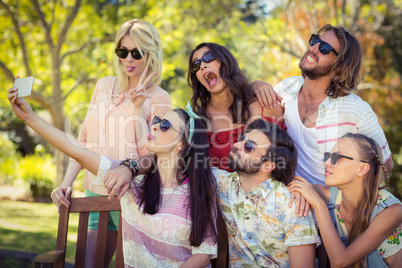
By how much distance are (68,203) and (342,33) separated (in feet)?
9.14

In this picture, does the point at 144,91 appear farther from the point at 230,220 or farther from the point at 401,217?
the point at 401,217

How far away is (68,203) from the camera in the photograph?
329cm

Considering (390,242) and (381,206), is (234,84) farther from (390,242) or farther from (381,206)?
(390,242)

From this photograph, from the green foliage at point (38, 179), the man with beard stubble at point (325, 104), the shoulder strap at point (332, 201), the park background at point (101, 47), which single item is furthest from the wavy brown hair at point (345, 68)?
the green foliage at point (38, 179)

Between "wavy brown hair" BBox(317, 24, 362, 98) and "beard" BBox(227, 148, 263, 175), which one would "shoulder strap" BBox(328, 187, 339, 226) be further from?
"wavy brown hair" BBox(317, 24, 362, 98)

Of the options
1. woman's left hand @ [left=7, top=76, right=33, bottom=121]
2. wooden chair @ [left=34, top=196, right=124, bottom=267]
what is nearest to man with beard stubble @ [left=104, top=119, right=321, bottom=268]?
wooden chair @ [left=34, top=196, right=124, bottom=267]

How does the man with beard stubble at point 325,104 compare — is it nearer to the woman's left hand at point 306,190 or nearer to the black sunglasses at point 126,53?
the woman's left hand at point 306,190

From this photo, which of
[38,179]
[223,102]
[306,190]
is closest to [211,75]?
[223,102]

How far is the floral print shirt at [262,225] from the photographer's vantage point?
9.09 ft

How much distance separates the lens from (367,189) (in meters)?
2.83

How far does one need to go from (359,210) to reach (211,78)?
176cm

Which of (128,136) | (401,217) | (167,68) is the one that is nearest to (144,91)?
(128,136)

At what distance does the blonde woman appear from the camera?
3.53 meters

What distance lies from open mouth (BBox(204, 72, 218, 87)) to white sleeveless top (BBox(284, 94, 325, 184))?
29.8 inches
